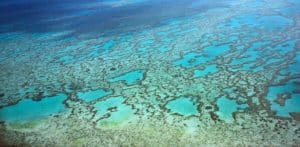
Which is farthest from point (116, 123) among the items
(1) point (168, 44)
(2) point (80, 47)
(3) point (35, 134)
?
(2) point (80, 47)

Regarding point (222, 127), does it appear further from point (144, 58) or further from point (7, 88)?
point (7, 88)

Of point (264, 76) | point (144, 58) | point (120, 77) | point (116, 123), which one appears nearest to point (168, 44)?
point (144, 58)

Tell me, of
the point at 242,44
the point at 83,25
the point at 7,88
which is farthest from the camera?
the point at 83,25

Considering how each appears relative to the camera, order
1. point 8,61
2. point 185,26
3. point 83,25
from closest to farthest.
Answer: point 8,61
point 185,26
point 83,25

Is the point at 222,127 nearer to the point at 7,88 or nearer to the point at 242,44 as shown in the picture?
the point at 242,44

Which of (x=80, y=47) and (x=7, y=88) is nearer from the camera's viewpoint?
(x=7, y=88)

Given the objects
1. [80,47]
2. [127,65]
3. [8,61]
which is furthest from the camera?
[80,47]
